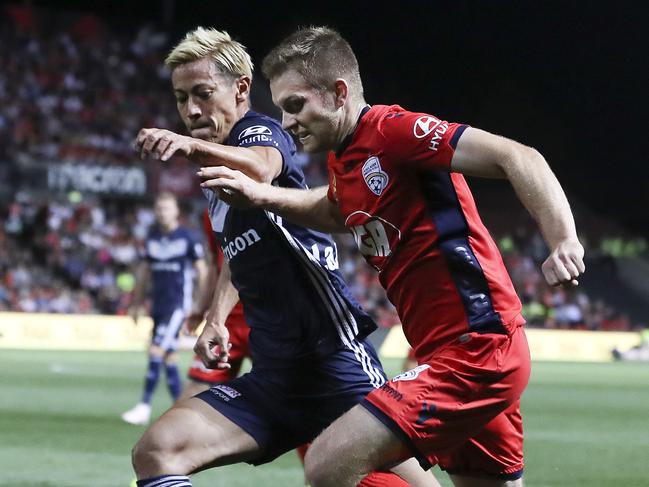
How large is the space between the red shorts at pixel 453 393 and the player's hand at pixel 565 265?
475mm

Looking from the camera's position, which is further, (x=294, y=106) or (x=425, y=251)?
(x=294, y=106)

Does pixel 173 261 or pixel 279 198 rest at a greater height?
pixel 279 198

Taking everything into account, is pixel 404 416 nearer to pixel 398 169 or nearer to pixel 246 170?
pixel 398 169

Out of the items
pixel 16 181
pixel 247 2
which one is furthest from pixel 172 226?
pixel 247 2

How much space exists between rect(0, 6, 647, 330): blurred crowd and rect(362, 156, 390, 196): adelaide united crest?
22193mm

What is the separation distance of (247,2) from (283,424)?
1341 inches

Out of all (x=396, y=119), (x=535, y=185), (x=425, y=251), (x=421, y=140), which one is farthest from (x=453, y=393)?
(x=396, y=119)

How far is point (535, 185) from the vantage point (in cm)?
348

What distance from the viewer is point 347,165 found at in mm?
3934

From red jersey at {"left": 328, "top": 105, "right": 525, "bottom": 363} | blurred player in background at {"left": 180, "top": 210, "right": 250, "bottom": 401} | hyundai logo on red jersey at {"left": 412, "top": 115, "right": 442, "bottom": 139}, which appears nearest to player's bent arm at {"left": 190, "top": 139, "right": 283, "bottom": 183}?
red jersey at {"left": 328, "top": 105, "right": 525, "bottom": 363}

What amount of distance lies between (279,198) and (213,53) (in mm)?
882

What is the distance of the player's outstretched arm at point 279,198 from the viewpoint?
3.83 meters

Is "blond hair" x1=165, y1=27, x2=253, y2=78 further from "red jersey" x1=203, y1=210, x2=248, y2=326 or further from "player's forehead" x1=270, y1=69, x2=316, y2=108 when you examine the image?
"red jersey" x1=203, y1=210, x2=248, y2=326

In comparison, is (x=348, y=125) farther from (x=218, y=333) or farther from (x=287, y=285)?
(x=218, y=333)
